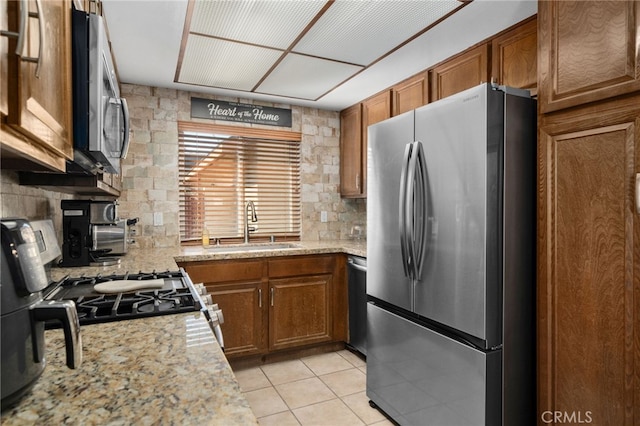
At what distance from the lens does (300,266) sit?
10.3 feet

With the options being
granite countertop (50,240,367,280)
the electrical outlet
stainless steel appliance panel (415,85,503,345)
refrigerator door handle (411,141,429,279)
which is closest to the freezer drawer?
stainless steel appliance panel (415,85,503,345)

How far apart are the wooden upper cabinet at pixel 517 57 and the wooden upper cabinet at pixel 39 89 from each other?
7.01 ft

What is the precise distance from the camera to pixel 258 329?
300 cm

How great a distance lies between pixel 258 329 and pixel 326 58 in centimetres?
208

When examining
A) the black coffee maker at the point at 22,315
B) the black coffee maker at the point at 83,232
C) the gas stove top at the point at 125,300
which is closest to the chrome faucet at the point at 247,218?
the black coffee maker at the point at 83,232

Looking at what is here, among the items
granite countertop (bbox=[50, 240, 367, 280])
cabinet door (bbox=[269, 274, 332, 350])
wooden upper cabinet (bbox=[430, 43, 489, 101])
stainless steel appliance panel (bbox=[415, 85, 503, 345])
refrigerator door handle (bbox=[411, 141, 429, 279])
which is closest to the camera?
stainless steel appliance panel (bbox=[415, 85, 503, 345])

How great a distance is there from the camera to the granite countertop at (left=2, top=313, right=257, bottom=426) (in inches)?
23.9

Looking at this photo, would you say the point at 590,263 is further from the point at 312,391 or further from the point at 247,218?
the point at 247,218

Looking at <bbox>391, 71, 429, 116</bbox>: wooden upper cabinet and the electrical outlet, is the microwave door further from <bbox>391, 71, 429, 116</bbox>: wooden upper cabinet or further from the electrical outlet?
<bbox>391, 71, 429, 116</bbox>: wooden upper cabinet

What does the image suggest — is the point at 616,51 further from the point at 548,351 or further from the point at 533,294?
the point at 548,351

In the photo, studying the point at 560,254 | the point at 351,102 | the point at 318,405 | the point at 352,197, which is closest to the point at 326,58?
the point at 351,102

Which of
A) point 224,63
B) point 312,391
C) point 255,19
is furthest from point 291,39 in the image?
point 312,391

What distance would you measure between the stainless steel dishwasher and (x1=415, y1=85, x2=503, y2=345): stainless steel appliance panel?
1038mm

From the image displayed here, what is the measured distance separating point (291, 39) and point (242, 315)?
1.99 m
